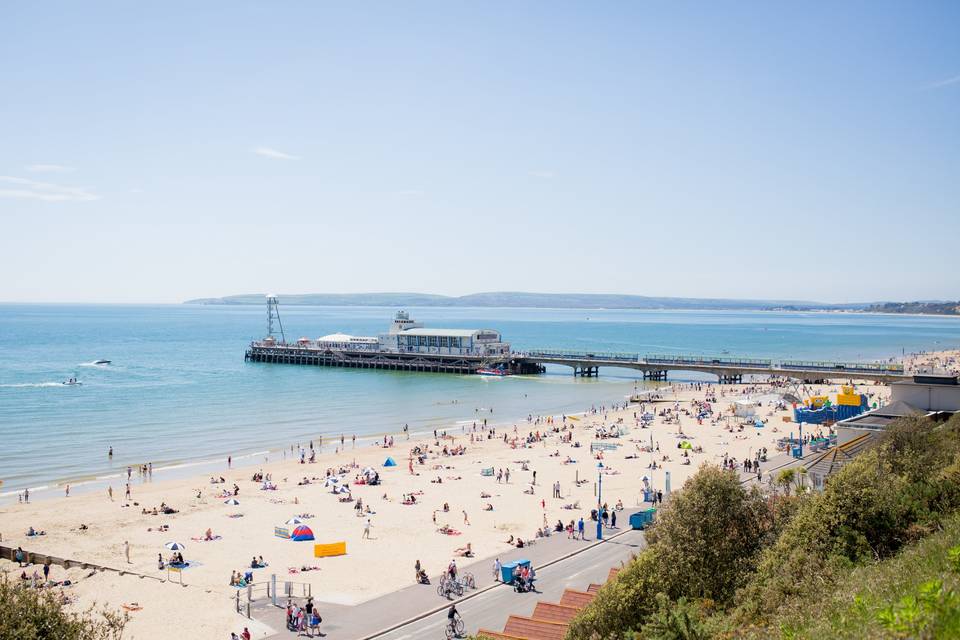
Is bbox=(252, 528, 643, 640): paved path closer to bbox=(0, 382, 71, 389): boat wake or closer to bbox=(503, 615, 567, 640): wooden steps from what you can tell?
bbox=(503, 615, 567, 640): wooden steps

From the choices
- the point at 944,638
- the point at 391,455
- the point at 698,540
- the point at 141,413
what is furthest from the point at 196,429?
the point at 944,638

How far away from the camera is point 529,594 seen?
2184cm

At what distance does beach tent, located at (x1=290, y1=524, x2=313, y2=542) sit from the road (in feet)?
31.9

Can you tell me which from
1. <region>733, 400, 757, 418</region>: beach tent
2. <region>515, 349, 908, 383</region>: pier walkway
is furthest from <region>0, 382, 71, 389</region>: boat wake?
<region>733, 400, 757, 418</region>: beach tent

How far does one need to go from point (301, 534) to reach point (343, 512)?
444 cm

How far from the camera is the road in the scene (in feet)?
64.6

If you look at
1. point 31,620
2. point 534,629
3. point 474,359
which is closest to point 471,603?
point 534,629

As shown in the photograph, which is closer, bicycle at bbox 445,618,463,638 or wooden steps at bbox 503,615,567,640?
wooden steps at bbox 503,615,567,640

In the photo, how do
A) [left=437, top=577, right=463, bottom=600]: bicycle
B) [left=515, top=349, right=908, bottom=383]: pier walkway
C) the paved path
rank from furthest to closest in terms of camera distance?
[left=515, top=349, right=908, bottom=383]: pier walkway < [left=437, top=577, right=463, bottom=600]: bicycle < the paved path

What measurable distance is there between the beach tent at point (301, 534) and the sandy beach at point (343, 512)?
0.42 meters

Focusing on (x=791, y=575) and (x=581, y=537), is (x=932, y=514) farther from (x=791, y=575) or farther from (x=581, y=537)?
(x=581, y=537)

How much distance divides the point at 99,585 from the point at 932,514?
23580 millimetres

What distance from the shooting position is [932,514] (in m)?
17.8

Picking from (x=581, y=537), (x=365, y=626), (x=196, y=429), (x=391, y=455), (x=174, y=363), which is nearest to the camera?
(x=365, y=626)
